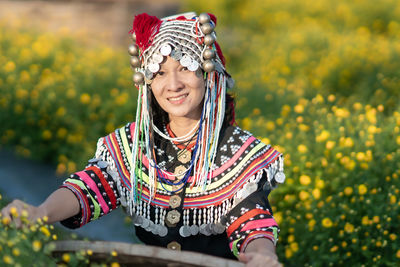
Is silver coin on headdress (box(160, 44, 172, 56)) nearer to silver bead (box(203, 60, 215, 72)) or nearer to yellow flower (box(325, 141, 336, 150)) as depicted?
silver bead (box(203, 60, 215, 72))

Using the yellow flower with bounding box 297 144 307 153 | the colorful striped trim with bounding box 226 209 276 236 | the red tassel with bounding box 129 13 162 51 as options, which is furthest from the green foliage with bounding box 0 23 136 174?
the colorful striped trim with bounding box 226 209 276 236

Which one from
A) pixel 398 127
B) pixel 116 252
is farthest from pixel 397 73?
pixel 116 252

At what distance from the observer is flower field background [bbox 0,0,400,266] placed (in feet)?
10.5

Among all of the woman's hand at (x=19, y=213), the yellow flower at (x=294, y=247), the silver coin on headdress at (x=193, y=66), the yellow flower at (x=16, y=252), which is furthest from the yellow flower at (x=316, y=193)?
the yellow flower at (x=16, y=252)

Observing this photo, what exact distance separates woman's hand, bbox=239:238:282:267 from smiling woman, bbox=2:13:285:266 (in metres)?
0.11

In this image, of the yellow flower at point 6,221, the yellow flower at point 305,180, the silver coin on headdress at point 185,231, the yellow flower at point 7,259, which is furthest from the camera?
the yellow flower at point 305,180

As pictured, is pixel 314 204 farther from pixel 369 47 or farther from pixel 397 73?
pixel 369 47

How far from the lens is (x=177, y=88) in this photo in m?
2.16

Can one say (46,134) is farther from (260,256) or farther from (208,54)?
(260,256)

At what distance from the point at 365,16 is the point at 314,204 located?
6.46 metres

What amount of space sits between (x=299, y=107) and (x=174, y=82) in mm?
1895

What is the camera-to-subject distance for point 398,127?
3.62 m

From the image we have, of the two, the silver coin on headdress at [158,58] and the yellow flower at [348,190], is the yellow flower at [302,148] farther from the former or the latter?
the silver coin on headdress at [158,58]

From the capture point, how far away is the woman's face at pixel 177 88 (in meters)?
2.16
